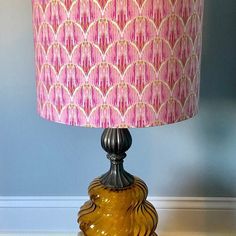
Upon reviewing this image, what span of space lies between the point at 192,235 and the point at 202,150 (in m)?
0.32

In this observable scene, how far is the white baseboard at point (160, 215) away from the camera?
123 centimetres

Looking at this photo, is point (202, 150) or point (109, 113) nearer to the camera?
point (109, 113)

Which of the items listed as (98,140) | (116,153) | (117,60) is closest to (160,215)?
(98,140)

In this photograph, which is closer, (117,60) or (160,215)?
(117,60)

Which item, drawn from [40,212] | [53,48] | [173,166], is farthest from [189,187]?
[53,48]

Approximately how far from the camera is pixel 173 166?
122 centimetres

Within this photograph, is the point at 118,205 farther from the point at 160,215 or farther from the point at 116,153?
the point at 160,215

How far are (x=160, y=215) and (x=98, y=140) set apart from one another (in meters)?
0.35

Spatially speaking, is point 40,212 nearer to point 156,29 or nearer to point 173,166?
point 173,166

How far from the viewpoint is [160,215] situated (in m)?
1.25

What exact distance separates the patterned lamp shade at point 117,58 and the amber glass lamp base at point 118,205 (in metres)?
0.19

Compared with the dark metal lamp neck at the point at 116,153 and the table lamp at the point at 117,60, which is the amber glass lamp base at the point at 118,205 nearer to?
the dark metal lamp neck at the point at 116,153

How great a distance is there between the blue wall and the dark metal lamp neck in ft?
1.03

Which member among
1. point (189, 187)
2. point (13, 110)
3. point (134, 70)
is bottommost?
point (189, 187)
